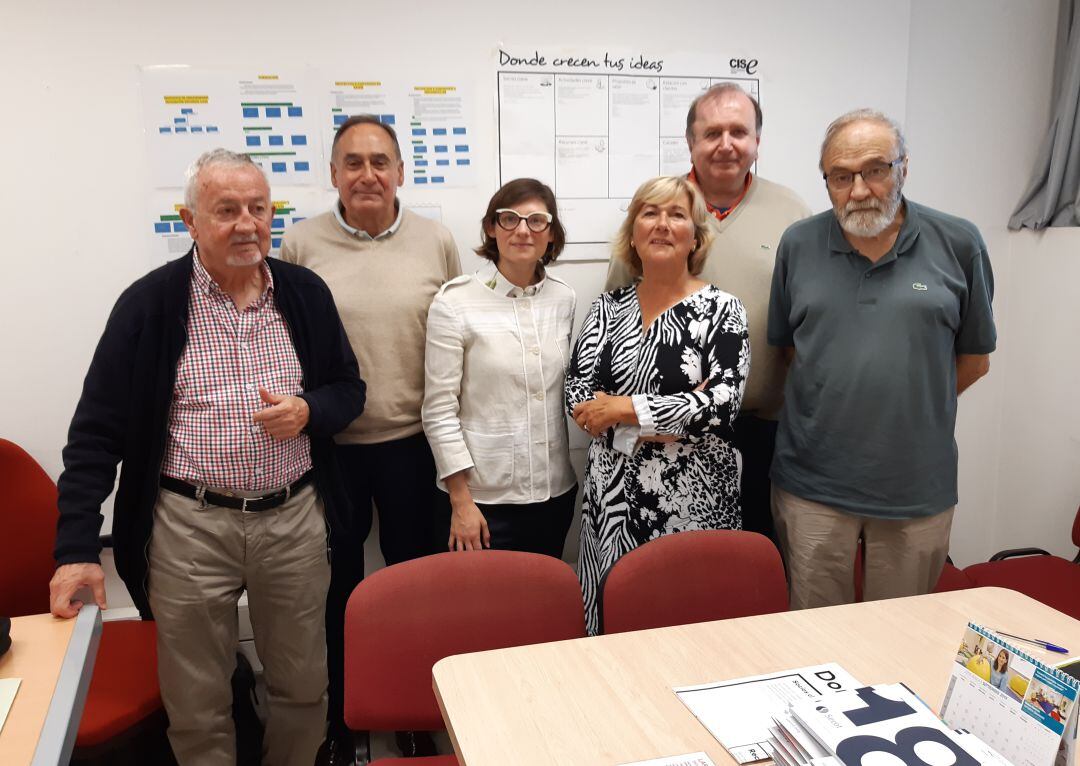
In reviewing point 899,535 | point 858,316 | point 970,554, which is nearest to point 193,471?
point 858,316

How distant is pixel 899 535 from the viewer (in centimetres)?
218

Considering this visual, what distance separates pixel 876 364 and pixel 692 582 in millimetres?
797

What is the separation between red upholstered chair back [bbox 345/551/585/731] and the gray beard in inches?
47.6

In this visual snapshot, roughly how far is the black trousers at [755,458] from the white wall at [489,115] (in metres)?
0.80

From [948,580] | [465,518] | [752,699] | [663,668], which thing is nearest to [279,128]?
[465,518]

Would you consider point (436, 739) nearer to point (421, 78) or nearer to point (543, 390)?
point (543, 390)

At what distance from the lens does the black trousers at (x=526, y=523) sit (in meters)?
2.32

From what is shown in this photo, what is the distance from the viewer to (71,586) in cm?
172

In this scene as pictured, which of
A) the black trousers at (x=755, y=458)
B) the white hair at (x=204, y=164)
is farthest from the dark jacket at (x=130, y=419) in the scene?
the black trousers at (x=755, y=458)

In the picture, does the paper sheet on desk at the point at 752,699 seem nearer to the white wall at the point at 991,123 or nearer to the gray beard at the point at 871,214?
the gray beard at the point at 871,214

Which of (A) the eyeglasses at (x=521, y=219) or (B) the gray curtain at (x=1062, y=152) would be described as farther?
(B) the gray curtain at (x=1062, y=152)

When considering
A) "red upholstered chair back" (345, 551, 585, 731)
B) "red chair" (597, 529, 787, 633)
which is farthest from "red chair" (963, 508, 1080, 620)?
"red upholstered chair back" (345, 551, 585, 731)

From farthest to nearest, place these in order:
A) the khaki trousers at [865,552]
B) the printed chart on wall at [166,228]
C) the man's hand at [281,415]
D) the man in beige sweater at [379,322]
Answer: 1. the printed chart on wall at [166,228]
2. the man in beige sweater at [379,322]
3. the khaki trousers at [865,552]
4. the man's hand at [281,415]

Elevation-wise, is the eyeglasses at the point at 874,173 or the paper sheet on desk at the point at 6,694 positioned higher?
the eyeglasses at the point at 874,173
